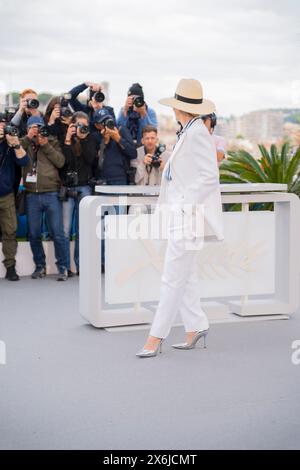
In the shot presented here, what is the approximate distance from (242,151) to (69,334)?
17.9ft

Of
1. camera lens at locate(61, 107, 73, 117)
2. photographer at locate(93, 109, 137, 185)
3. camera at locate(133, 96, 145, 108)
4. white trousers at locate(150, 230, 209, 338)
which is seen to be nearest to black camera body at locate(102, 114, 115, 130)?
photographer at locate(93, 109, 137, 185)

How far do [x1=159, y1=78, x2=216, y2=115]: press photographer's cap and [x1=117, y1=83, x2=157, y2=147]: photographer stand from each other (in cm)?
350

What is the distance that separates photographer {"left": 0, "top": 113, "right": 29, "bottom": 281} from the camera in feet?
28.7

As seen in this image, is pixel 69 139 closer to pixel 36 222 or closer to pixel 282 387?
pixel 36 222

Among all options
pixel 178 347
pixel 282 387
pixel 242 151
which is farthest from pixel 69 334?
pixel 242 151

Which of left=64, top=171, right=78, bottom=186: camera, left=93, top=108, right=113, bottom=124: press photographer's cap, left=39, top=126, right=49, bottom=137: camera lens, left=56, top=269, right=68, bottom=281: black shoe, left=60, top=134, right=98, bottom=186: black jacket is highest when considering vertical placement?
left=93, top=108, right=113, bottom=124: press photographer's cap

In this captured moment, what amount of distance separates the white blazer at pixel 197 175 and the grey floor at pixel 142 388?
0.92m

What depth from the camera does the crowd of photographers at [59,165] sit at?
349 inches

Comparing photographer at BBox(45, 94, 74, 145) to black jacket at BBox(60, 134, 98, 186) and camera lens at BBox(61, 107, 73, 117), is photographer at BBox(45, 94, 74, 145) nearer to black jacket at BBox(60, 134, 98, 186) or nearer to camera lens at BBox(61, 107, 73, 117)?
camera lens at BBox(61, 107, 73, 117)

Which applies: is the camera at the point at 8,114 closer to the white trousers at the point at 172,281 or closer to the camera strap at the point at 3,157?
the camera strap at the point at 3,157

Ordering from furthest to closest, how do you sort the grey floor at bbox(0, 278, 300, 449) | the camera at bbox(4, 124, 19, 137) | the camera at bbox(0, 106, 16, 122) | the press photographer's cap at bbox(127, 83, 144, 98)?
the press photographer's cap at bbox(127, 83, 144, 98) < the camera at bbox(0, 106, 16, 122) < the camera at bbox(4, 124, 19, 137) < the grey floor at bbox(0, 278, 300, 449)

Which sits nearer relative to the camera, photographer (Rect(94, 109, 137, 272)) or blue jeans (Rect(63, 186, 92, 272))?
photographer (Rect(94, 109, 137, 272))

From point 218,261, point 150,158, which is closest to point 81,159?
point 150,158

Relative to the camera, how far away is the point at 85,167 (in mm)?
9188
